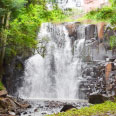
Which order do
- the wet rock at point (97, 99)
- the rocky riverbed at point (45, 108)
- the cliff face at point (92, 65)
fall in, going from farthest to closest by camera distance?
the cliff face at point (92, 65) → the wet rock at point (97, 99) → the rocky riverbed at point (45, 108)

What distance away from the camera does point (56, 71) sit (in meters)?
20.8

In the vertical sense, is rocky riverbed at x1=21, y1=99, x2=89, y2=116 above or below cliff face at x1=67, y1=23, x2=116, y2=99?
below

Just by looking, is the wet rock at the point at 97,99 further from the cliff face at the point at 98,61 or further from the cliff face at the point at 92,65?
the cliff face at the point at 92,65

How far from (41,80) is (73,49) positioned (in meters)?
4.76

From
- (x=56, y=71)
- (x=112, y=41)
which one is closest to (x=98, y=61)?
(x=112, y=41)

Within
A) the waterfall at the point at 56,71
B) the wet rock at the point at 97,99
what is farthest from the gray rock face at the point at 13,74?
the wet rock at the point at 97,99

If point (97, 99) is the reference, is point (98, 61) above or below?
above

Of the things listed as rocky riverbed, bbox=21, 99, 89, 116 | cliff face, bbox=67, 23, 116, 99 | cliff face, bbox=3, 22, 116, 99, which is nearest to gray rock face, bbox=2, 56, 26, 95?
cliff face, bbox=3, 22, 116, 99

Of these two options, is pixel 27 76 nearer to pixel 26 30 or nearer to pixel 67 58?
pixel 67 58

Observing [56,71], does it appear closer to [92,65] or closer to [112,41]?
[92,65]

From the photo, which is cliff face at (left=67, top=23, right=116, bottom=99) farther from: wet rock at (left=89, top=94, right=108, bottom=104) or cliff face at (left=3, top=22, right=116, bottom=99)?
wet rock at (left=89, top=94, right=108, bottom=104)

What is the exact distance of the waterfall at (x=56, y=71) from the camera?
19.6 meters

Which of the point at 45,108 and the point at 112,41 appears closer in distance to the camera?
the point at 45,108

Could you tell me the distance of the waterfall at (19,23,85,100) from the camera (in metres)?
19.6
